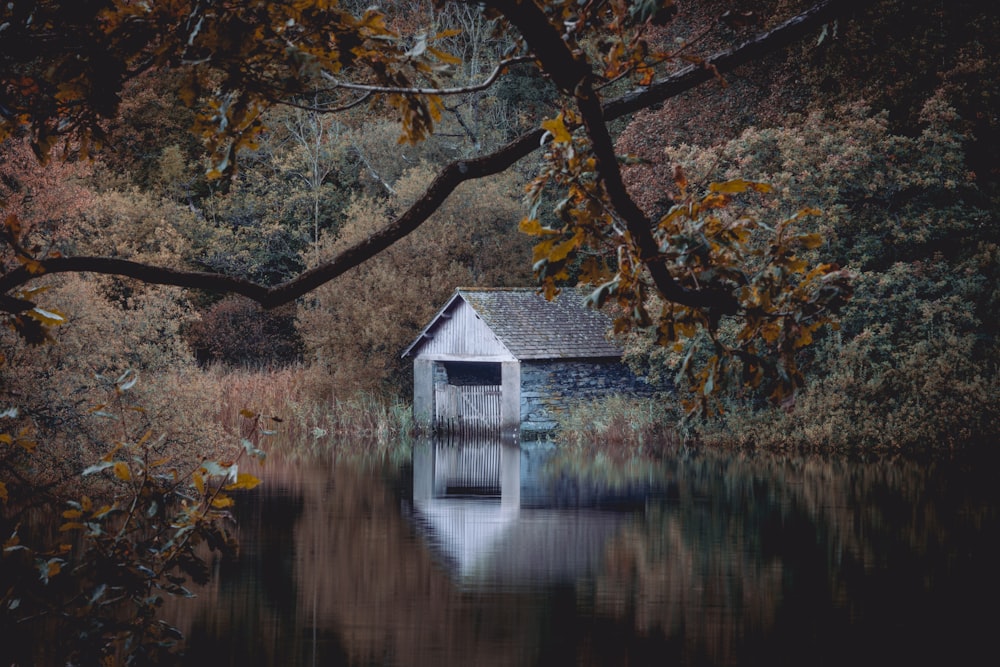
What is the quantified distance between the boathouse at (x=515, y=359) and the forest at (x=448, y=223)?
108 centimetres

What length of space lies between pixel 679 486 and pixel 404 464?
6.47 m

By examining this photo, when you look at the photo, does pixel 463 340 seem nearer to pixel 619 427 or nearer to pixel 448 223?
pixel 619 427

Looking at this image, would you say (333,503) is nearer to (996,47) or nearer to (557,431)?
(557,431)

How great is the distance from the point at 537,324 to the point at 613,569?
1525 cm

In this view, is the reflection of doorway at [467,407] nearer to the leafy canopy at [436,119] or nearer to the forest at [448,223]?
the forest at [448,223]

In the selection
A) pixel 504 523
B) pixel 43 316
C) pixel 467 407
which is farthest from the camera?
pixel 467 407

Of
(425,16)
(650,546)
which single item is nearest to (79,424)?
(650,546)

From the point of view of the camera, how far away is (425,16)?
41.0 m

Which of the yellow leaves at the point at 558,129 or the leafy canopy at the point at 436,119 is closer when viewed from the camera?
the yellow leaves at the point at 558,129

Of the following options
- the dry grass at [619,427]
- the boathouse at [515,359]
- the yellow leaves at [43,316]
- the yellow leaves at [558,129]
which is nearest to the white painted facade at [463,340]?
the boathouse at [515,359]

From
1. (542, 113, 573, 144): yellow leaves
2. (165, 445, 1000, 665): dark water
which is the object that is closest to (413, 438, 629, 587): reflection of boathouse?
(165, 445, 1000, 665): dark water

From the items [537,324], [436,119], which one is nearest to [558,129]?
[436,119]

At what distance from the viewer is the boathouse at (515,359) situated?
28781 mm

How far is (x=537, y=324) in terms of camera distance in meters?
30.0
